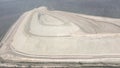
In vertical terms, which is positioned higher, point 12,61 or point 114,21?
point 114,21

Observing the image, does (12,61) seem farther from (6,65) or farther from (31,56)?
(31,56)

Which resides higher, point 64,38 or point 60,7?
point 64,38

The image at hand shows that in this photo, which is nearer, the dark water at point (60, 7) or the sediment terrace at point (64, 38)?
the sediment terrace at point (64, 38)

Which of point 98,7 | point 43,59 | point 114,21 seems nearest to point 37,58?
point 43,59

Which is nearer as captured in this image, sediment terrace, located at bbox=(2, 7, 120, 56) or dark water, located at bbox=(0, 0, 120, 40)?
sediment terrace, located at bbox=(2, 7, 120, 56)
